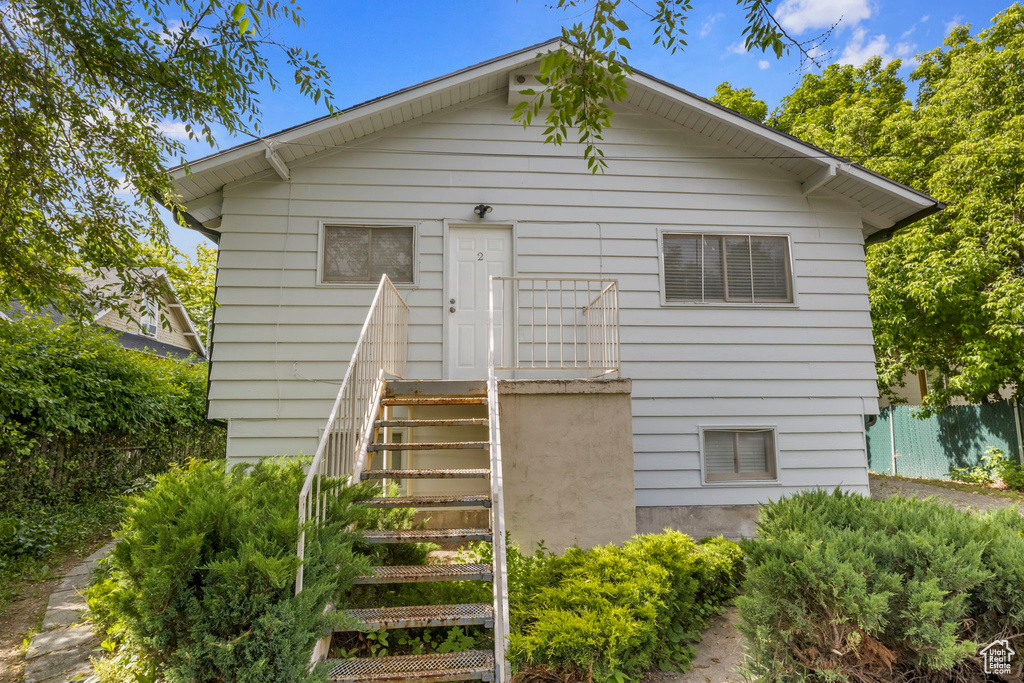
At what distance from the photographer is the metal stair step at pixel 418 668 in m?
3.00

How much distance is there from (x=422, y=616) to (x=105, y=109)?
4.68m

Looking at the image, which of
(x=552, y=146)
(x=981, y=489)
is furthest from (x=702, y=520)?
(x=981, y=489)

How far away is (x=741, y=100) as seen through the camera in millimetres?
18047

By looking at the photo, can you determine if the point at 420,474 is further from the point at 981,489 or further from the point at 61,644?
the point at 981,489

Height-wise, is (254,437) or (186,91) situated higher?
(186,91)

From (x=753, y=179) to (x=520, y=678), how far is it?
619cm

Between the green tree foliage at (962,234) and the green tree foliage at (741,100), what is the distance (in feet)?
15.1

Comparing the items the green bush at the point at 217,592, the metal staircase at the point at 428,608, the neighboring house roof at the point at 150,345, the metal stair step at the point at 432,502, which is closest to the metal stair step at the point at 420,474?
the metal staircase at the point at 428,608

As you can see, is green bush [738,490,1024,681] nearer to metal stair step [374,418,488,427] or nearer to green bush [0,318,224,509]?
metal stair step [374,418,488,427]

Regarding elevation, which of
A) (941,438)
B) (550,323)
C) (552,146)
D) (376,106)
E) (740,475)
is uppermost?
(376,106)

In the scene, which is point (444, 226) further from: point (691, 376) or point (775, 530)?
point (775, 530)

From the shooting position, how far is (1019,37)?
37.7ft

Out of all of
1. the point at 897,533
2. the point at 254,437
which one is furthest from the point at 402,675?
the point at 254,437

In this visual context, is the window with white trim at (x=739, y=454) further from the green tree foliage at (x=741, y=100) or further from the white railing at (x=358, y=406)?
the green tree foliage at (x=741, y=100)
